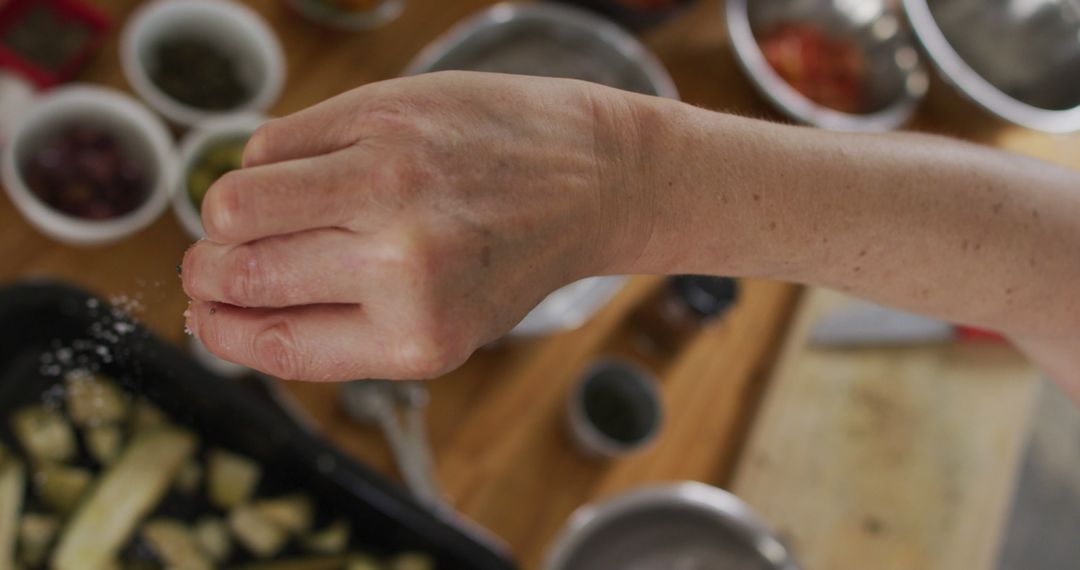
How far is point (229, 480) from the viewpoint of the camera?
678 millimetres

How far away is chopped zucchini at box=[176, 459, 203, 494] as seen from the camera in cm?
67

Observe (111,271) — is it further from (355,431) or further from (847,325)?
(847,325)

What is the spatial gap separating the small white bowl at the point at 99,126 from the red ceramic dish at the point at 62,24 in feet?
0.23

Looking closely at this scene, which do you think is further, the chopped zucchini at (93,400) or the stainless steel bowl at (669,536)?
the stainless steel bowl at (669,536)

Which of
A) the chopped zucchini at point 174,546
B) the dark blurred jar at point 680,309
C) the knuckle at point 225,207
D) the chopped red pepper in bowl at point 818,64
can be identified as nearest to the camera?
the knuckle at point 225,207

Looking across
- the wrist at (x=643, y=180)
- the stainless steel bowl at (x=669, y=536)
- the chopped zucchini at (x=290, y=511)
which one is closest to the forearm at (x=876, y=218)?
the wrist at (x=643, y=180)

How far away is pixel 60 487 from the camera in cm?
62

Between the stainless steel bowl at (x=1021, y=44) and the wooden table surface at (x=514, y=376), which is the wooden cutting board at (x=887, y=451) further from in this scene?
the stainless steel bowl at (x=1021, y=44)

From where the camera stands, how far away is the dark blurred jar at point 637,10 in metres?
0.89

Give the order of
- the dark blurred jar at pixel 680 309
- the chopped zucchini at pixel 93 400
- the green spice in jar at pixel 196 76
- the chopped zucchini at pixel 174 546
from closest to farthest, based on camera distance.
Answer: the chopped zucchini at pixel 93 400 < the chopped zucchini at pixel 174 546 < the green spice in jar at pixel 196 76 < the dark blurred jar at pixel 680 309

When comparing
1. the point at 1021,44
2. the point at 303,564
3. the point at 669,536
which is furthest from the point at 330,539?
the point at 1021,44

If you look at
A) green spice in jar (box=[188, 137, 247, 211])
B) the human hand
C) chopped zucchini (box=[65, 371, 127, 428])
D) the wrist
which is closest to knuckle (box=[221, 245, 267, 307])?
the human hand

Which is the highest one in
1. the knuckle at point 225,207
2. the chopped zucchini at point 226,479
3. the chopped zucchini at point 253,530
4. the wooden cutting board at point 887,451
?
the knuckle at point 225,207

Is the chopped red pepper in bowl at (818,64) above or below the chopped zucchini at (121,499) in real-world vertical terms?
above
